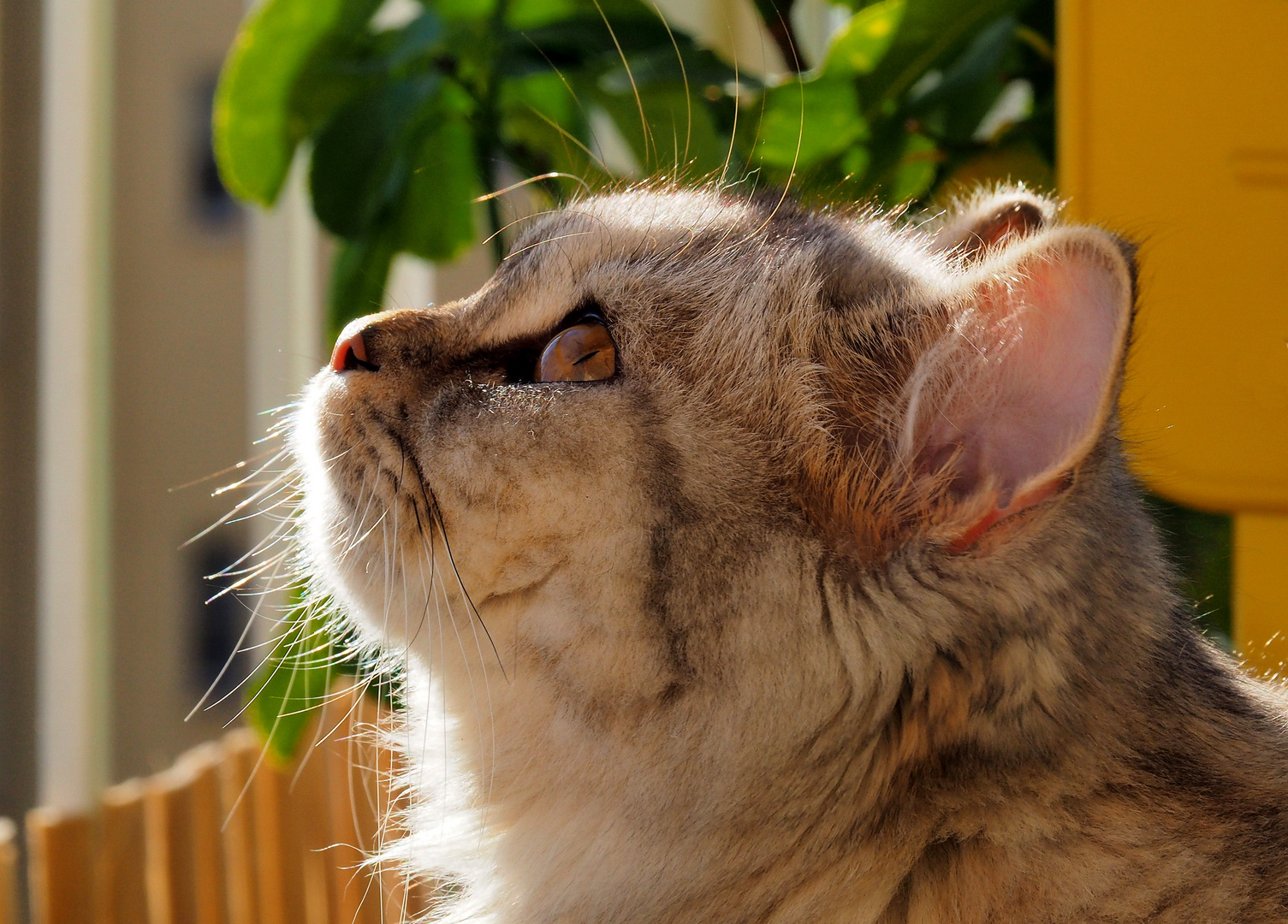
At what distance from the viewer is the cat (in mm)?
730

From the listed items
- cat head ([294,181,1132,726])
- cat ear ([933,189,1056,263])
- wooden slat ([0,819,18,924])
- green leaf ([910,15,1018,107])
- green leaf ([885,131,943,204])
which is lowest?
wooden slat ([0,819,18,924])

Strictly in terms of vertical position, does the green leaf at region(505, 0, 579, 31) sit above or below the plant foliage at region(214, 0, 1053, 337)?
above

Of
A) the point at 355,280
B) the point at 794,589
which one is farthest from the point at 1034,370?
the point at 355,280

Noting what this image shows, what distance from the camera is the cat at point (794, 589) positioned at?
2.39 ft

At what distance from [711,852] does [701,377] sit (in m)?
0.36

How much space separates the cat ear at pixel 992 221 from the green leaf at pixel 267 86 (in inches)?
41.6

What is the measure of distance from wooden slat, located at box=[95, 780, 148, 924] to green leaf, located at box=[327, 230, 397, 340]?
752mm

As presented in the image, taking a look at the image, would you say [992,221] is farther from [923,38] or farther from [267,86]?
[267,86]

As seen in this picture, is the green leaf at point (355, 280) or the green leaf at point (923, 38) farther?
the green leaf at point (355, 280)

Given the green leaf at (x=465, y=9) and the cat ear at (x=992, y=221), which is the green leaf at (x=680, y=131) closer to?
the green leaf at (x=465, y=9)

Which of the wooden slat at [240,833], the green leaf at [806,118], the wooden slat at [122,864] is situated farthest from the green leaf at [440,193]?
the wooden slat at [122,864]

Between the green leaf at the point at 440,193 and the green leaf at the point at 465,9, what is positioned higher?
the green leaf at the point at 465,9

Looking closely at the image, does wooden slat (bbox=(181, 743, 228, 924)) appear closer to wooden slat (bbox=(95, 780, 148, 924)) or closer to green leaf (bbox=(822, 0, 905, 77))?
wooden slat (bbox=(95, 780, 148, 924))

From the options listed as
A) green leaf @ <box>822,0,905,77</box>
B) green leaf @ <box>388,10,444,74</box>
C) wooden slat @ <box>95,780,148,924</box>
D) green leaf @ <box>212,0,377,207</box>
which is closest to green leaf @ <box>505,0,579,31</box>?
green leaf @ <box>388,10,444,74</box>
